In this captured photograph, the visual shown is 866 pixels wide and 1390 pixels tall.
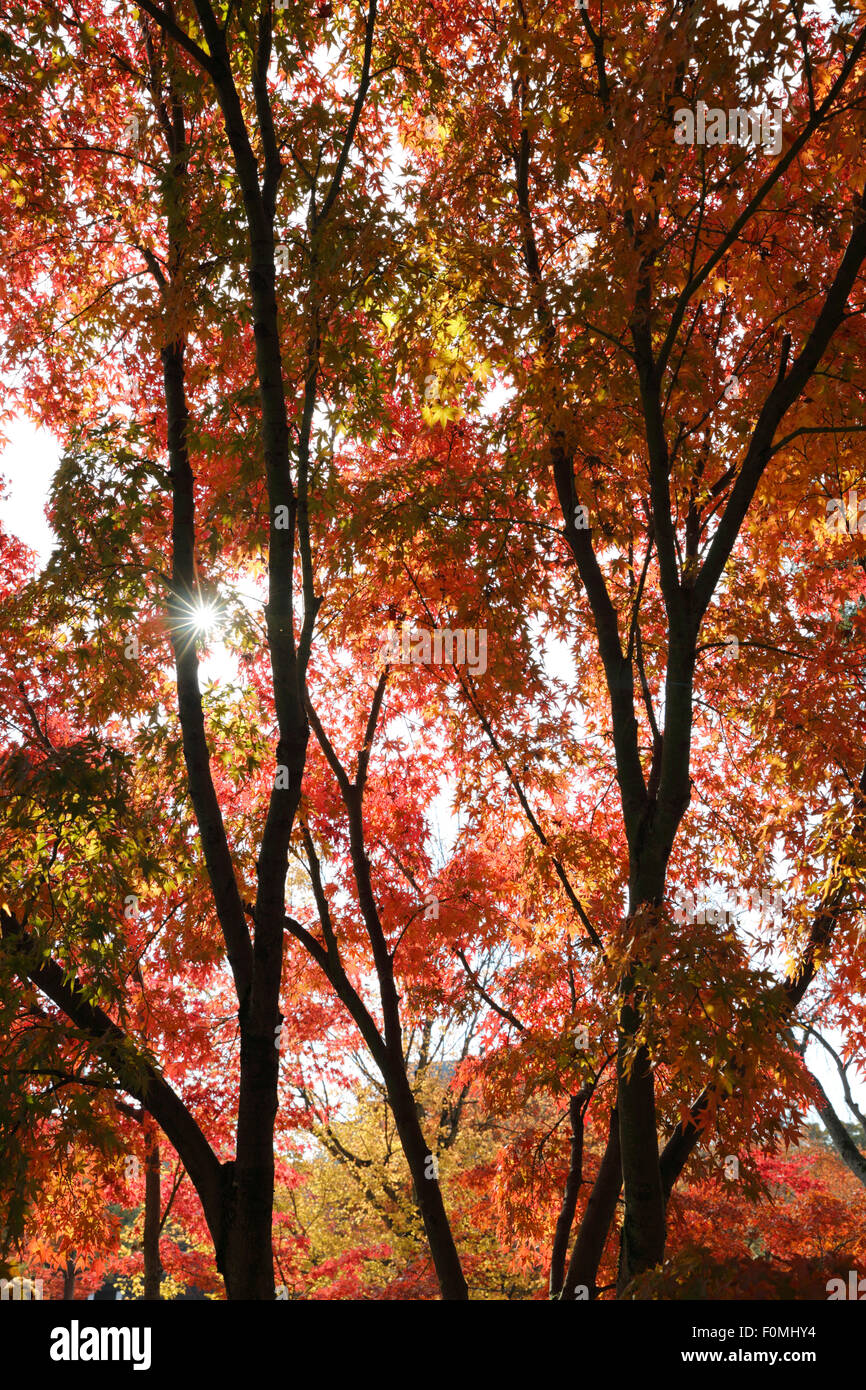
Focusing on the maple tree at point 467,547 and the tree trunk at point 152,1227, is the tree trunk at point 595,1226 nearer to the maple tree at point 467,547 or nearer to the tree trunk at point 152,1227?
the maple tree at point 467,547

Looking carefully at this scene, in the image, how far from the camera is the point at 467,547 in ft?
19.8

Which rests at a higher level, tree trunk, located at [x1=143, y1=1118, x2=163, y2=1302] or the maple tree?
the maple tree

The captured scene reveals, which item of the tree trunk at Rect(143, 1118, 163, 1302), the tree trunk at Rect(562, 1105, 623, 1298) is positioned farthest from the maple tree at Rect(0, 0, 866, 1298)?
the tree trunk at Rect(143, 1118, 163, 1302)

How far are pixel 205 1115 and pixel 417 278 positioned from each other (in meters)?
8.78

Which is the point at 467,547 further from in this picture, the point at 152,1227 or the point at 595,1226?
the point at 152,1227

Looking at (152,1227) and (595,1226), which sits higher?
(595,1226)

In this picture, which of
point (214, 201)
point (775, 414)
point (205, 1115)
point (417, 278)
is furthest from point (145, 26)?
point (205, 1115)

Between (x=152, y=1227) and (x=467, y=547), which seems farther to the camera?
(x=152, y=1227)

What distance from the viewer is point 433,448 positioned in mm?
7848

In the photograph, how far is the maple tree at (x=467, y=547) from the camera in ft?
15.0

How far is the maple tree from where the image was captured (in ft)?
15.0

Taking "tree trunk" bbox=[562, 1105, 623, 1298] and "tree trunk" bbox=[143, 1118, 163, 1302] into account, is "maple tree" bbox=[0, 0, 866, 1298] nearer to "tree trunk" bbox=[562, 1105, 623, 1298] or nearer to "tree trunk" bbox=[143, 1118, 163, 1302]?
"tree trunk" bbox=[562, 1105, 623, 1298]

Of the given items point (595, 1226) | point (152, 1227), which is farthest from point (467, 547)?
point (152, 1227)

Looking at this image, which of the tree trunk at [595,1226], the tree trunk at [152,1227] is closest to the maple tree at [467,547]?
the tree trunk at [595,1226]
